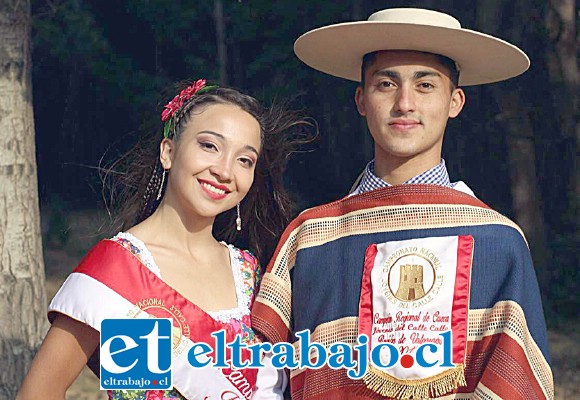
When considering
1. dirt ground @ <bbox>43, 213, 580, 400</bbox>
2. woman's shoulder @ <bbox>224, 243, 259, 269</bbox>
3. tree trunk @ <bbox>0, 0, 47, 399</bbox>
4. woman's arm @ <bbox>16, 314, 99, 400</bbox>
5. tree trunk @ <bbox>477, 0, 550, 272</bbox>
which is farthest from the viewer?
tree trunk @ <bbox>477, 0, 550, 272</bbox>

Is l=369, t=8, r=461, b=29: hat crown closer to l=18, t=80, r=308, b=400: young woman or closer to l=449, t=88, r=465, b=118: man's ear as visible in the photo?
l=449, t=88, r=465, b=118: man's ear

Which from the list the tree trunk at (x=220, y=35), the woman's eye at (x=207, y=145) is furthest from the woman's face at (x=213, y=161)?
the tree trunk at (x=220, y=35)

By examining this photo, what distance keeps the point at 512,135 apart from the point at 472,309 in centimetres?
582

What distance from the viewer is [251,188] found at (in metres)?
3.36

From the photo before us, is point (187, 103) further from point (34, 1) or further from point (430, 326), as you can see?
point (34, 1)

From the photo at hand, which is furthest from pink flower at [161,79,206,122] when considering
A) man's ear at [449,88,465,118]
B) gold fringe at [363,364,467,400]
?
gold fringe at [363,364,467,400]

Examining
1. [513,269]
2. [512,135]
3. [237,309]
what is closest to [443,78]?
[513,269]

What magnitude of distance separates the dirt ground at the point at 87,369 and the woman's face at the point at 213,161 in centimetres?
49

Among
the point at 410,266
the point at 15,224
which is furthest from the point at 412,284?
the point at 15,224

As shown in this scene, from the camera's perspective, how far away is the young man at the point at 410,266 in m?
2.68

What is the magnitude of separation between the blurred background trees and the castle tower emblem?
14.0 ft

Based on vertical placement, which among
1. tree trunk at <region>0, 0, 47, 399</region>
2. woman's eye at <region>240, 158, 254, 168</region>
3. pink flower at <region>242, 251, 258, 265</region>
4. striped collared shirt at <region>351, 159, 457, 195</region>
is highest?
tree trunk at <region>0, 0, 47, 399</region>

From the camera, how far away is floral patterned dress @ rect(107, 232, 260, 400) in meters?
2.91

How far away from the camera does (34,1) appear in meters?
12.0
